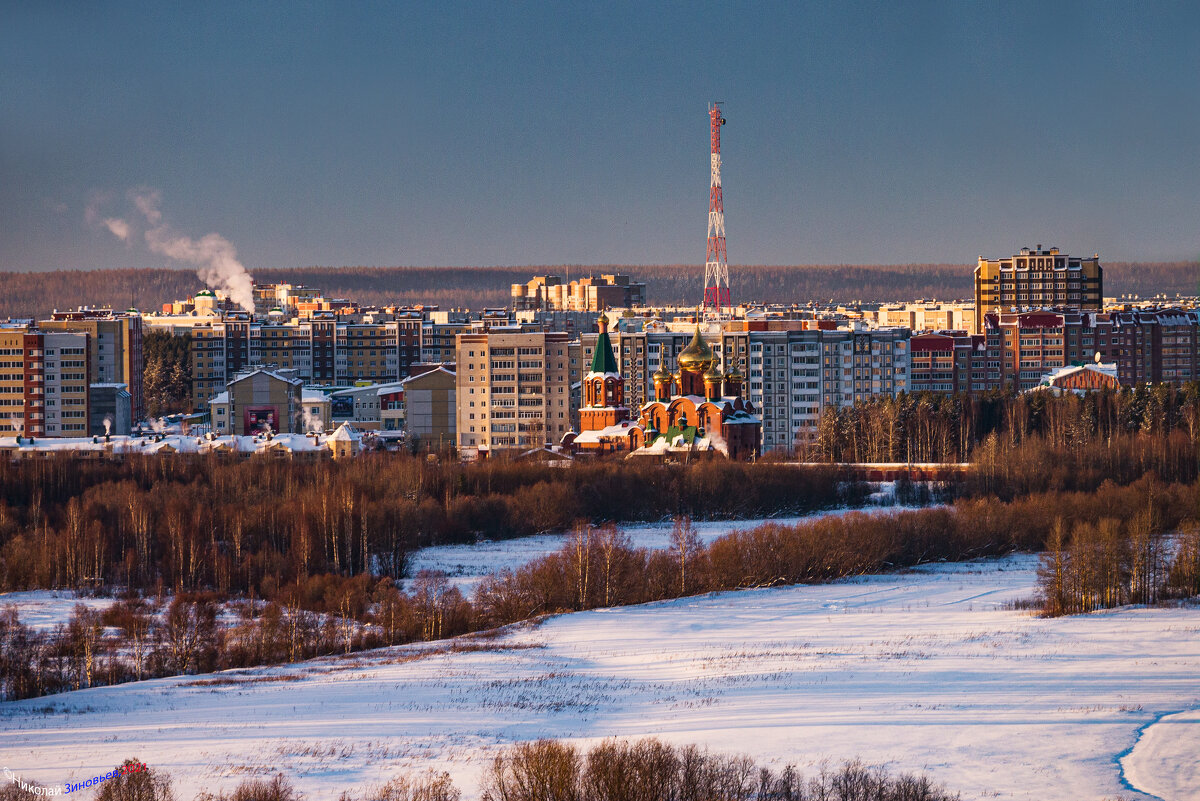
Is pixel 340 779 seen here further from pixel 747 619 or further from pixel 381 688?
pixel 747 619

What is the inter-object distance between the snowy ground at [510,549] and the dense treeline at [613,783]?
16181 mm

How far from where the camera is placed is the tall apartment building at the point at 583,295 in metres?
138

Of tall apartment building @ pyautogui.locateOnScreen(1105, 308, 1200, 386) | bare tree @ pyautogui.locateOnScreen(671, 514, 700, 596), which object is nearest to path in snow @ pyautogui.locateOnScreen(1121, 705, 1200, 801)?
bare tree @ pyautogui.locateOnScreen(671, 514, 700, 596)

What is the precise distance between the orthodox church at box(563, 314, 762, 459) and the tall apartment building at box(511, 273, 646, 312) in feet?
247

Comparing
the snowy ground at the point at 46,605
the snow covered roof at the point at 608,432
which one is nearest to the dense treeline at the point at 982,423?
the snow covered roof at the point at 608,432

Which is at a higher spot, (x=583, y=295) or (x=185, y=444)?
(x=583, y=295)

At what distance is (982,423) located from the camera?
6550 centimetres

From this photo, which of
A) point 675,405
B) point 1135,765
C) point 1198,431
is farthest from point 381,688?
point 1198,431

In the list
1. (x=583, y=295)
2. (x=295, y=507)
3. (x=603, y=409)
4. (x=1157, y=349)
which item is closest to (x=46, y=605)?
(x=295, y=507)

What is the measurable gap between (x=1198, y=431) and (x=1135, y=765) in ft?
128

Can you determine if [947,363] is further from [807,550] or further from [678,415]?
[807,550]

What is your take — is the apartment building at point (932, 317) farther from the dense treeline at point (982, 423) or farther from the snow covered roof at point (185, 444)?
the snow covered roof at point (185, 444)

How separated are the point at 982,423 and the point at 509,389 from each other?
1856 cm

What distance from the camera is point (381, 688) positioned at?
1036 inches
